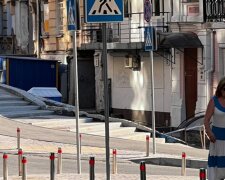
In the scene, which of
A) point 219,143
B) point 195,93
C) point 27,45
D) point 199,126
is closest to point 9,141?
point 199,126

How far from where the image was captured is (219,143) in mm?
10508

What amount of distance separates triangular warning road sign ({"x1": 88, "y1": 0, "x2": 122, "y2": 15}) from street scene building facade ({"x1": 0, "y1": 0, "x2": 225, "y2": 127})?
12.3 m

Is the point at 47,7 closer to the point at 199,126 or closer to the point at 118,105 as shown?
the point at 118,105

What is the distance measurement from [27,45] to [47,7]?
518 centimetres

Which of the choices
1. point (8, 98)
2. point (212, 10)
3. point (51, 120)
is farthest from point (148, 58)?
point (51, 120)

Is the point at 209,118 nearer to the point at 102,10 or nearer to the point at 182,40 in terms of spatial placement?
the point at 102,10

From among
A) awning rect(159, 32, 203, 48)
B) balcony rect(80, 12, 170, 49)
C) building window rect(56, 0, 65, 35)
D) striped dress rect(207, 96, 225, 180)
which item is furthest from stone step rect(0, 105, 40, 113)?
striped dress rect(207, 96, 225, 180)

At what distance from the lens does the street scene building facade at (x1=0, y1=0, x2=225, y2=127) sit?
92.4 ft

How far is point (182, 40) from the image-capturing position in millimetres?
28156

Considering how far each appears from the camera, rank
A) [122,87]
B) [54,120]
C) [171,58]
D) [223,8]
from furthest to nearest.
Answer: [122,87] → [171,58] → [223,8] → [54,120]

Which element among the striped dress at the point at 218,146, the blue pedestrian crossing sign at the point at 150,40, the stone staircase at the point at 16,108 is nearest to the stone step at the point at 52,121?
the stone staircase at the point at 16,108

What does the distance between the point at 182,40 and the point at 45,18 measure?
1463 centimetres

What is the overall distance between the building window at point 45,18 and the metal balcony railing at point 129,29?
5.93 m

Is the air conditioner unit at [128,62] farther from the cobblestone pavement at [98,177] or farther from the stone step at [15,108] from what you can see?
the cobblestone pavement at [98,177]
